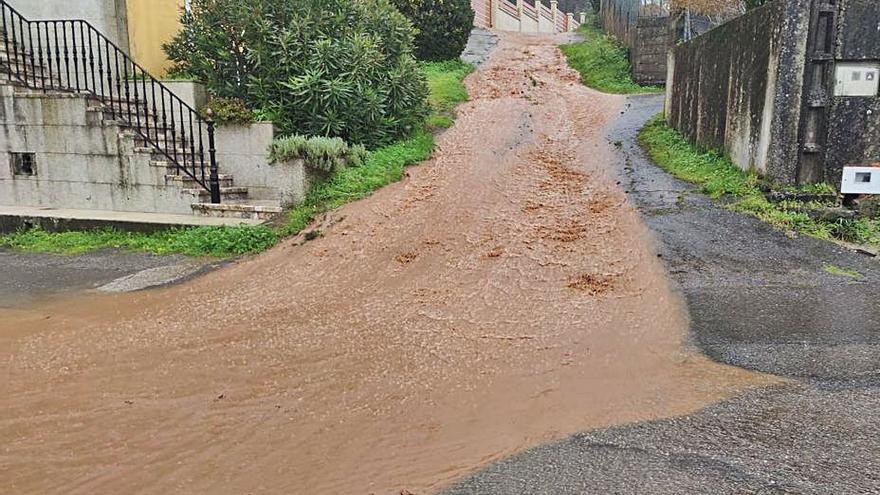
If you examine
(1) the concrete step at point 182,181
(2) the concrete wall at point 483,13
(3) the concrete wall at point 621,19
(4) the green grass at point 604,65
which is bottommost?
(1) the concrete step at point 182,181

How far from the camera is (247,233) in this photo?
8.34m

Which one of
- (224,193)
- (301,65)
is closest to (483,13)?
(301,65)

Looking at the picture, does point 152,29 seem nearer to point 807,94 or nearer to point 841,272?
point 807,94

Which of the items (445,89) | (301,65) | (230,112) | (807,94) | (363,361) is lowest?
(363,361)

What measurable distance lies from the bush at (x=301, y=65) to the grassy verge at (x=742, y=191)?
13.9 ft

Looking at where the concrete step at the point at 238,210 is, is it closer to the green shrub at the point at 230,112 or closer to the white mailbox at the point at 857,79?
the green shrub at the point at 230,112

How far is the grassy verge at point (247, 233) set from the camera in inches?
325

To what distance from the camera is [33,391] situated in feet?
14.8

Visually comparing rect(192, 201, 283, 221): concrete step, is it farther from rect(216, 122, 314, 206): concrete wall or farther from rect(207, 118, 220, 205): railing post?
rect(216, 122, 314, 206): concrete wall

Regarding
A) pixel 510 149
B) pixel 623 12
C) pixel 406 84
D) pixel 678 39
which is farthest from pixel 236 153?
pixel 623 12

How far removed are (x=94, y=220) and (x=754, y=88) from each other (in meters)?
8.55

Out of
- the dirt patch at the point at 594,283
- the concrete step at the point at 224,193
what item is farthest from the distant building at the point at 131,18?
the dirt patch at the point at 594,283

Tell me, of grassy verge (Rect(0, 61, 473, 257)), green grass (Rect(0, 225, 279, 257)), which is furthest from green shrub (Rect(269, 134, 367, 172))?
green grass (Rect(0, 225, 279, 257))

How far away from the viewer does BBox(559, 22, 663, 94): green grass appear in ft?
54.3
